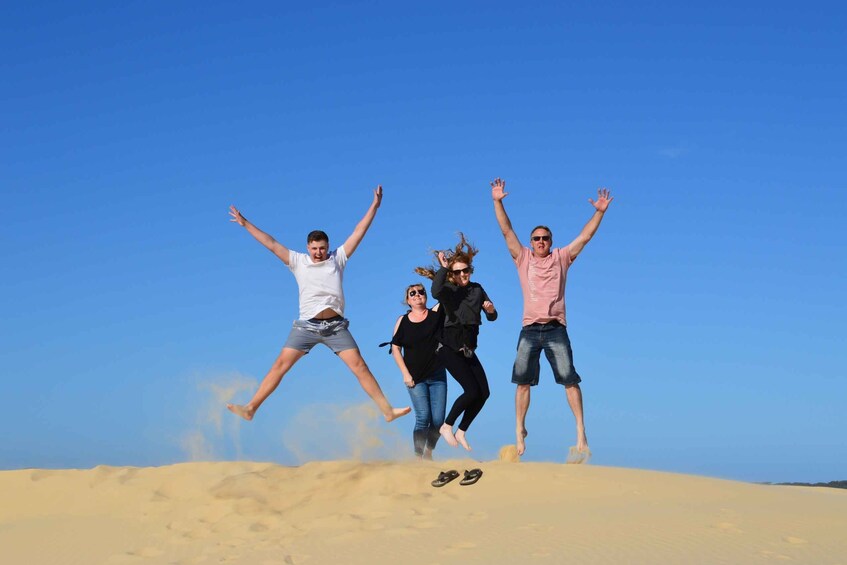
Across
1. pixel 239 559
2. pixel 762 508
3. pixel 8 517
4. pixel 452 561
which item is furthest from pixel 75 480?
pixel 762 508

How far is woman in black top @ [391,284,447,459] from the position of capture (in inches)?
412

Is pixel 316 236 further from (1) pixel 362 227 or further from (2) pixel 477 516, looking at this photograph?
(2) pixel 477 516

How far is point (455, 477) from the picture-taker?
29.9 ft

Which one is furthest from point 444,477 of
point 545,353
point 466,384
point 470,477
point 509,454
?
point 545,353

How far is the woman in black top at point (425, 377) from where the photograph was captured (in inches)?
412

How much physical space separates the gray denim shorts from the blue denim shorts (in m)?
2.10

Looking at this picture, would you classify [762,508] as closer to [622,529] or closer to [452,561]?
[622,529]

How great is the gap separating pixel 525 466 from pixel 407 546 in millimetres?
2608

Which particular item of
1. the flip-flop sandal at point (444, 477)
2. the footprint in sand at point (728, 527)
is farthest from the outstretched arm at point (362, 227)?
the footprint in sand at point (728, 527)

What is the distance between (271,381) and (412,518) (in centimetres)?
302

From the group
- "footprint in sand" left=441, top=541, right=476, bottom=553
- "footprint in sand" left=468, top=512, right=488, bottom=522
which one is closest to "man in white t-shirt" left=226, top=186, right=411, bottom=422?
"footprint in sand" left=468, top=512, right=488, bottom=522

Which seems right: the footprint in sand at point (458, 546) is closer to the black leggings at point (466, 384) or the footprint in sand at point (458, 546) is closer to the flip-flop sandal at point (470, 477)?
the flip-flop sandal at point (470, 477)

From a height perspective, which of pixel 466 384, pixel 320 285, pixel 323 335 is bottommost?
pixel 466 384

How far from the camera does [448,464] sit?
9711mm
